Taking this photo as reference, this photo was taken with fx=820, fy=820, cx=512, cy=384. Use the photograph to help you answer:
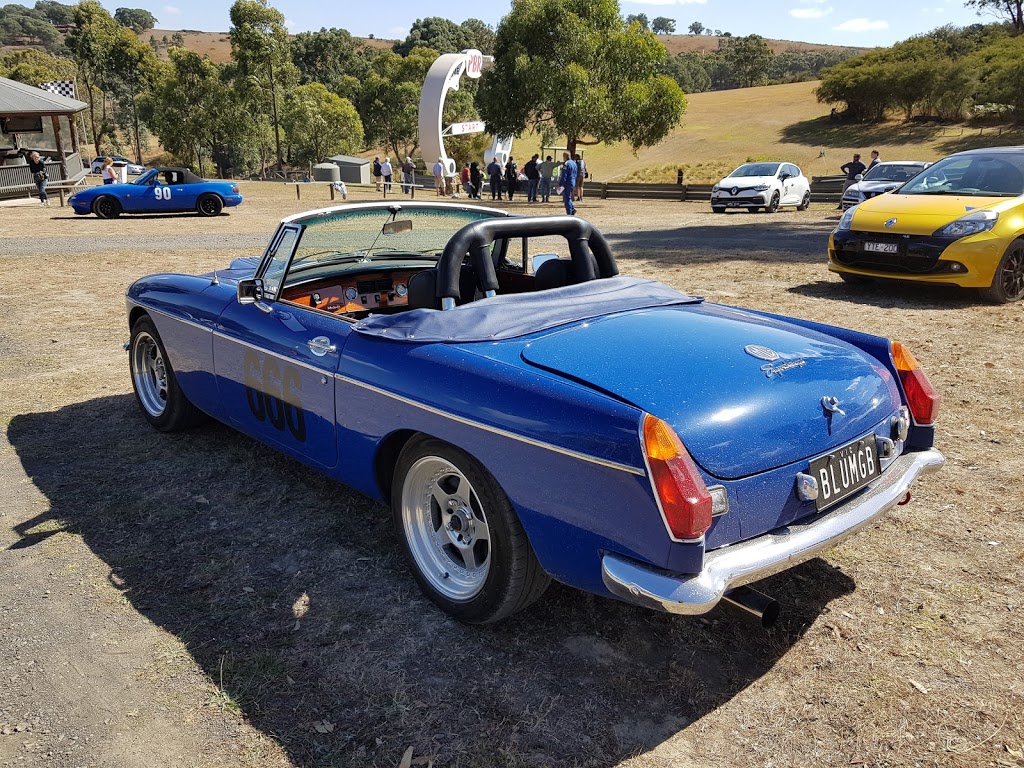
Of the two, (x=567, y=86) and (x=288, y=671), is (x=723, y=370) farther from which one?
(x=567, y=86)

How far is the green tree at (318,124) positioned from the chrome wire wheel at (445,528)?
183 ft

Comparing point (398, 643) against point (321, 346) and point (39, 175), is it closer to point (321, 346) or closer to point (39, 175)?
point (321, 346)

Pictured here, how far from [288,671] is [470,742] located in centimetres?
77

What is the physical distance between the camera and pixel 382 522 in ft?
13.5

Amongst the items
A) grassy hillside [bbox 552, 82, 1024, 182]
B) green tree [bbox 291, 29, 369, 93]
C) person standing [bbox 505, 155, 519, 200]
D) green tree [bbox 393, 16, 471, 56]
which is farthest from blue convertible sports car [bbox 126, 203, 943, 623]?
green tree [bbox 393, 16, 471, 56]

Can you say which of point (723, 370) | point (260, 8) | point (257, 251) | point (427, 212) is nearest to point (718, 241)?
point (257, 251)

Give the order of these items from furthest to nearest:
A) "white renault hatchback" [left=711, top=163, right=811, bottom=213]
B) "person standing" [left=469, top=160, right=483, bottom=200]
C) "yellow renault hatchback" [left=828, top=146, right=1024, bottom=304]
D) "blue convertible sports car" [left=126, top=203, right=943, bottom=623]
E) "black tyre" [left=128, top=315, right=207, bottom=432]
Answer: "person standing" [left=469, top=160, right=483, bottom=200] → "white renault hatchback" [left=711, top=163, right=811, bottom=213] → "yellow renault hatchback" [left=828, top=146, right=1024, bottom=304] → "black tyre" [left=128, top=315, right=207, bottom=432] → "blue convertible sports car" [left=126, top=203, right=943, bottom=623]

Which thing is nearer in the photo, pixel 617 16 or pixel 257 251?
pixel 257 251

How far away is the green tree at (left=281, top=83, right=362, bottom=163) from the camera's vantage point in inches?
2191

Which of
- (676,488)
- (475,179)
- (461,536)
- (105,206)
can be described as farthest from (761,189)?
(676,488)

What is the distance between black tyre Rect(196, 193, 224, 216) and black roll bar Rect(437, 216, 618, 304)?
19776mm

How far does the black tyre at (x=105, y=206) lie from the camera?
2067cm

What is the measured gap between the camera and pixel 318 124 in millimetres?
57094

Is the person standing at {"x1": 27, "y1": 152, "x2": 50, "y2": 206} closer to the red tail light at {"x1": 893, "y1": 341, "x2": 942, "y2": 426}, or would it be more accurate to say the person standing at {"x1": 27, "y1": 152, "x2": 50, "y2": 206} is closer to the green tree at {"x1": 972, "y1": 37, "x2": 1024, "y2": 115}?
the red tail light at {"x1": 893, "y1": 341, "x2": 942, "y2": 426}
